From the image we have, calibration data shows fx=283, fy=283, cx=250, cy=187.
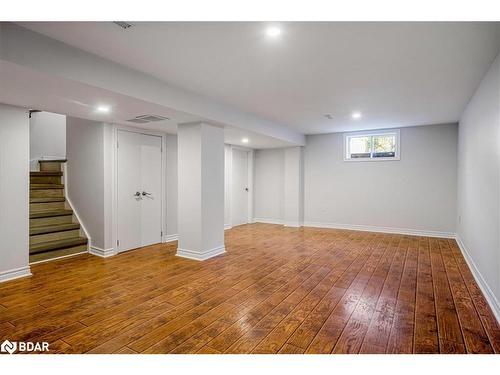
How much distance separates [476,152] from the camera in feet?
11.7

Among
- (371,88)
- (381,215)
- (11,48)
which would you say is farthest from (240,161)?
(11,48)

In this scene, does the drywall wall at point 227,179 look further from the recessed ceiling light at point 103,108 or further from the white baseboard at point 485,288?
the white baseboard at point 485,288

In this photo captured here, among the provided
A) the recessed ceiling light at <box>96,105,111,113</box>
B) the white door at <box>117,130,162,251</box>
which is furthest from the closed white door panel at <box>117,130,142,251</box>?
the recessed ceiling light at <box>96,105,111,113</box>

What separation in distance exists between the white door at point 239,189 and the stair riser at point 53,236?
382 centimetres

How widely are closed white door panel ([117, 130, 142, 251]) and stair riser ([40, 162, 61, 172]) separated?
1.76 metres

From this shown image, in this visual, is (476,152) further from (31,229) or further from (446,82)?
(31,229)

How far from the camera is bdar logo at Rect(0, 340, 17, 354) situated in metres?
2.00

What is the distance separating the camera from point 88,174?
4816 millimetres

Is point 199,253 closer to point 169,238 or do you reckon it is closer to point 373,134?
point 169,238

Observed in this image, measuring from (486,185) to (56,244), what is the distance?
18.9ft

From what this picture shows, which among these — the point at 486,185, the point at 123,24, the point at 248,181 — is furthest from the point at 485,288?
the point at 248,181

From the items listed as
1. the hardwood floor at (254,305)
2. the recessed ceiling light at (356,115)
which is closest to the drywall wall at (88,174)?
the hardwood floor at (254,305)
